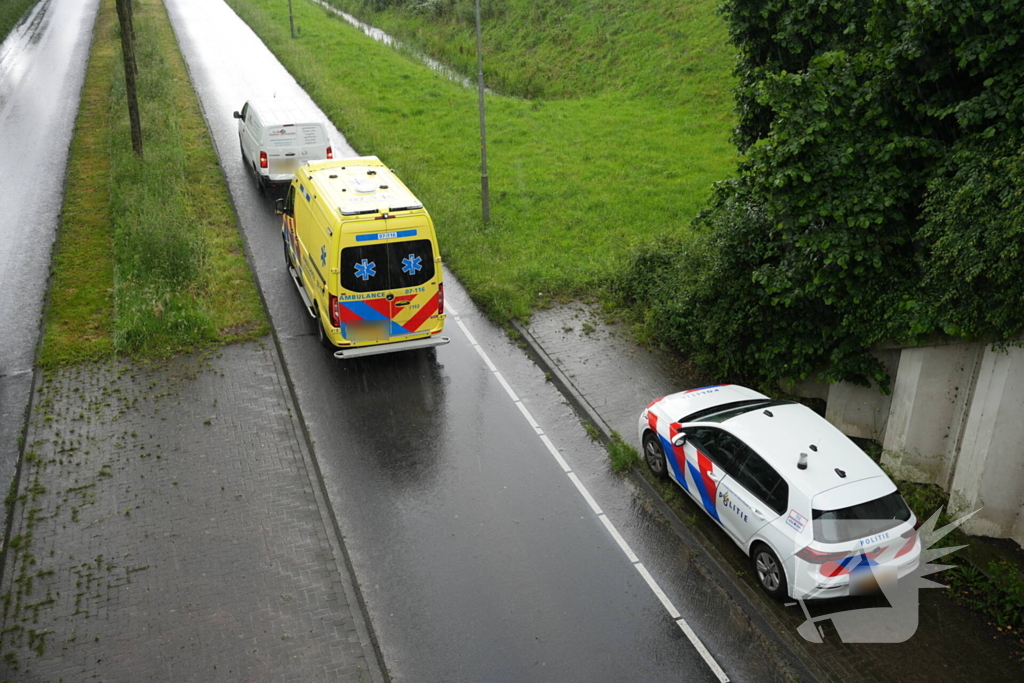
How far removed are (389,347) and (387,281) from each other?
1.12 m

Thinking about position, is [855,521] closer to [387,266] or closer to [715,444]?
[715,444]

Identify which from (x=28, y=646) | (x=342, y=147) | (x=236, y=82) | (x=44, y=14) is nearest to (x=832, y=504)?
(x=28, y=646)

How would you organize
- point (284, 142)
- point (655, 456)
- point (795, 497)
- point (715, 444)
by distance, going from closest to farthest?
point (795, 497), point (715, 444), point (655, 456), point (284, 142)

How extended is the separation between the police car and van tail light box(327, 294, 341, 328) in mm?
5319

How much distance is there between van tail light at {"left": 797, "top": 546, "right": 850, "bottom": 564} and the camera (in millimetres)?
8078

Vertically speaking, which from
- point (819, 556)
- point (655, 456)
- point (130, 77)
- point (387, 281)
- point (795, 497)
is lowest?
point (655, 456)

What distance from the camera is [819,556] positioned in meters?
8.09

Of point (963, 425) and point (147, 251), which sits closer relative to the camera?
point (963, 425)

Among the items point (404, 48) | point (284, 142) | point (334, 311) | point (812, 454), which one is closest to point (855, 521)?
point (812, 454)

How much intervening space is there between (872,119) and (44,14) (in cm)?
4743

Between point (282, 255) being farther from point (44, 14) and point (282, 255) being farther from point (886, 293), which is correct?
point (44, 14)

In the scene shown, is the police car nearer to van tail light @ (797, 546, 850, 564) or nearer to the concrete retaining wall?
van tail light @ (797, 546, 850, 564)

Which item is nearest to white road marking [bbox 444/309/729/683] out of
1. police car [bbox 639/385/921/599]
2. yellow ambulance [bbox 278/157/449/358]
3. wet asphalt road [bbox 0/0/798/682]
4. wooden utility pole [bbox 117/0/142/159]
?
wet asphalt road [bbox 0/0/798/682]

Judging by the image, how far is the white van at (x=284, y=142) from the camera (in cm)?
1881
